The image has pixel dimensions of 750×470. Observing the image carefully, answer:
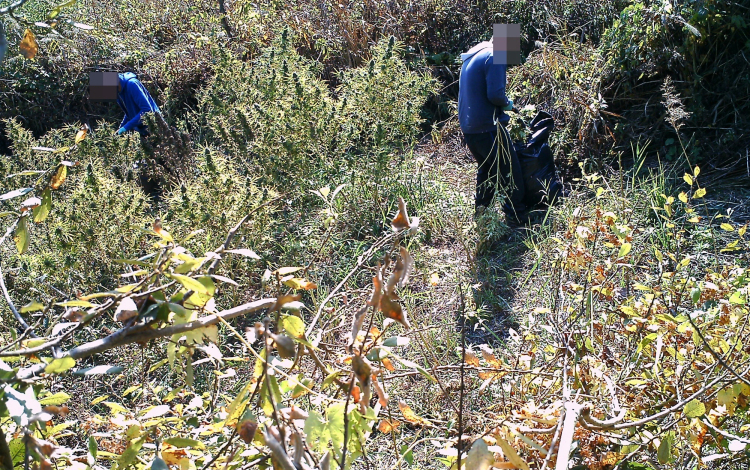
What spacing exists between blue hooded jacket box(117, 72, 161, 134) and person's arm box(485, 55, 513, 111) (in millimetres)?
3657

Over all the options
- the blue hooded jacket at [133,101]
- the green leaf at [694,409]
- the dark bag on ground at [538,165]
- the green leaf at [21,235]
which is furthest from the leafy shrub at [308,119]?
the green leaf at [694,409]

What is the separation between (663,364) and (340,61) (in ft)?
19.6

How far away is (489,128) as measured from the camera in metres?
4.52

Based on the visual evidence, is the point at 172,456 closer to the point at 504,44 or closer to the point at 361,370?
the point at 361,370

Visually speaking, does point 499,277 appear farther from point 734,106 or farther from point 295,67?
point 295,67

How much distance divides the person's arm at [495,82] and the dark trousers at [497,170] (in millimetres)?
206

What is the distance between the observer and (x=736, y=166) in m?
4.38

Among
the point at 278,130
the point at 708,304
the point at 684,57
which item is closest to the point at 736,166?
the point at 684,57

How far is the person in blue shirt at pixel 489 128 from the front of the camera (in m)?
4.36

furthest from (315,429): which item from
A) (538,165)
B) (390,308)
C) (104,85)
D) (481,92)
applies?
(104,85)

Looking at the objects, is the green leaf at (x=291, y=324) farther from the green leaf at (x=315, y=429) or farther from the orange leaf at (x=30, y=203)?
the orange leaf at (x=30, y=203)

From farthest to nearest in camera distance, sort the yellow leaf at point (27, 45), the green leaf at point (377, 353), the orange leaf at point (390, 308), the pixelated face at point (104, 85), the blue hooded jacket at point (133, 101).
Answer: the pixelated face at point (104, 85) < the blue hooded jacket at point (133, 101) < the yellow leaf at point (27, 45) < the green leaf at point (377, 353) < the orange leaf at point (390, 308)

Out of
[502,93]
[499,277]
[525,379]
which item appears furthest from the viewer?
[502,93]

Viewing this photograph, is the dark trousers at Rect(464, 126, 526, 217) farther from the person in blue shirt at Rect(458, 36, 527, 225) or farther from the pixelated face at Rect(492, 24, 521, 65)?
the pixelated face at Rect(492, 24, 521, 65)
